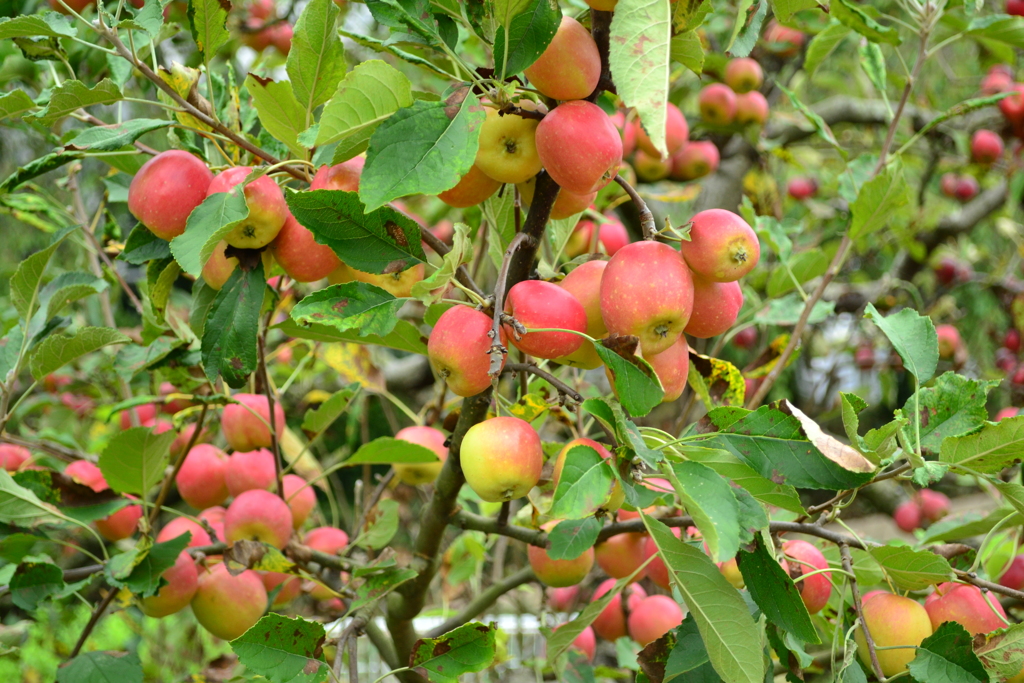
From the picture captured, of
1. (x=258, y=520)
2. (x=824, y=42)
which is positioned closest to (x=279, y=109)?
(x=258, y=520)

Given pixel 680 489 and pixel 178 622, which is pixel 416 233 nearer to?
pixel 680 489

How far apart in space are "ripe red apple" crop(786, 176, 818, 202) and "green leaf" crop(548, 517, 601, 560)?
90.9 inches

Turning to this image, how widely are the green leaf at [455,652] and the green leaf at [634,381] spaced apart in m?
0.27

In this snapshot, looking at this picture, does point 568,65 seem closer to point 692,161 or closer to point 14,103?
point 14,103

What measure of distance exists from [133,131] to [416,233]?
0.29 metres

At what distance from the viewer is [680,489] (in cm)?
55

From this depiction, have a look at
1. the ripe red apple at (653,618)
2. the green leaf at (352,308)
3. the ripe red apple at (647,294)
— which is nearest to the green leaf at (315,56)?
the green leaf at (352,308)

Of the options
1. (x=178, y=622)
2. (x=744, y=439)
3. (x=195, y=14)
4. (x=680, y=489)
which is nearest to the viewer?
(x=680, y=489)

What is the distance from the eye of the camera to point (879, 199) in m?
0.97

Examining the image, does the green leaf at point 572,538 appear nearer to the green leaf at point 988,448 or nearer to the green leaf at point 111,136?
the green leaf at point 988,448

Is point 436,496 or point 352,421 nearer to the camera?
point 436,496

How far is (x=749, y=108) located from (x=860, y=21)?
1.10m

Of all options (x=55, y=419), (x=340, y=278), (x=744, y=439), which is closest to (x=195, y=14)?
(x=340, y=278)

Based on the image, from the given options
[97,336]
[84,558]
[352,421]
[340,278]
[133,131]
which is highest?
[133,131]
